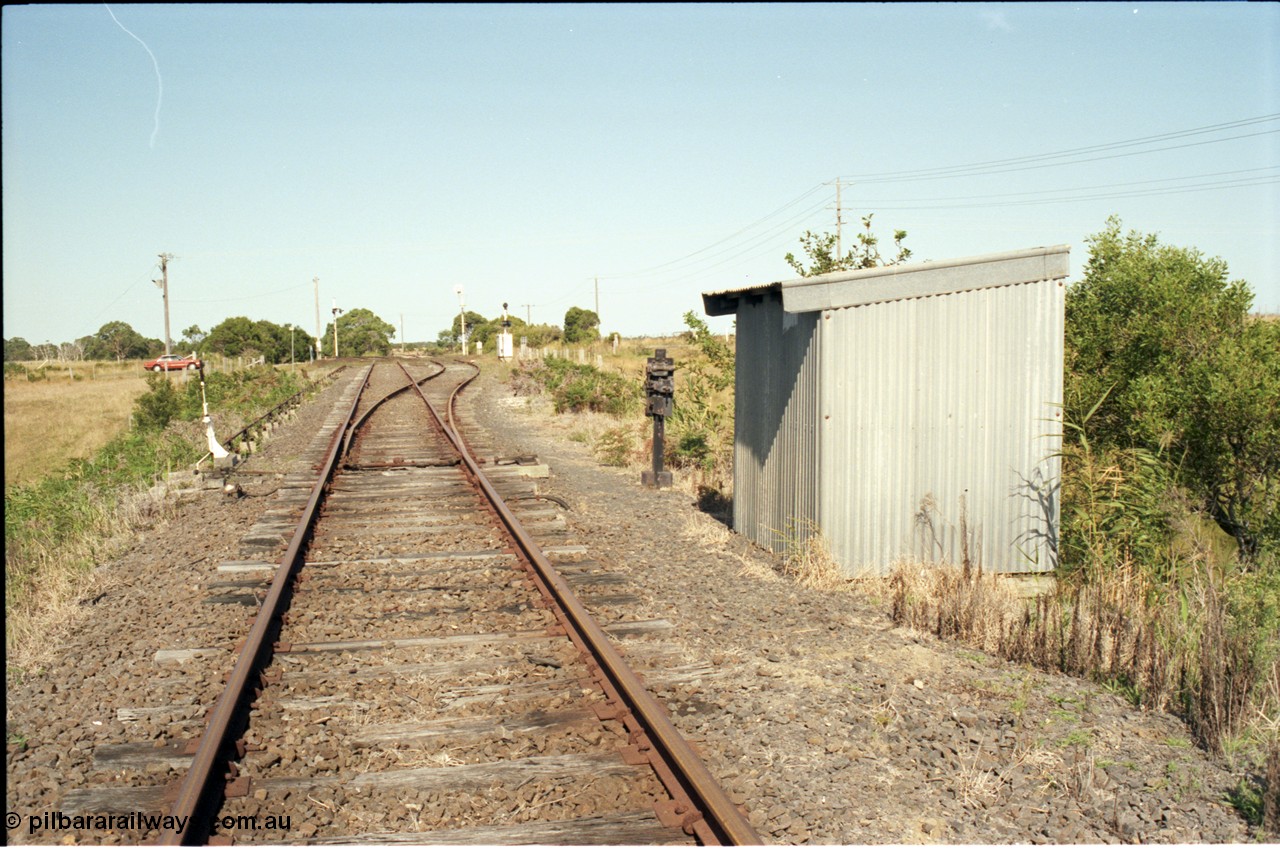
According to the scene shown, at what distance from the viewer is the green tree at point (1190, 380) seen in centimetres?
865

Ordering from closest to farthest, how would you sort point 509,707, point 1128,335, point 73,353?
point 509,707, point 1128,335, point 73,353

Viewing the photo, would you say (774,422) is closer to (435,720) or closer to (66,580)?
(435,720)

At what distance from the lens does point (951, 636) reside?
612 centimetres

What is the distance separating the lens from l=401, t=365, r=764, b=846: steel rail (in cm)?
346

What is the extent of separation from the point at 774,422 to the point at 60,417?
36625 mm

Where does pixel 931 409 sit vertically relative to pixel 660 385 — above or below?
below

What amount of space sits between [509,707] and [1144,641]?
3.46 meters

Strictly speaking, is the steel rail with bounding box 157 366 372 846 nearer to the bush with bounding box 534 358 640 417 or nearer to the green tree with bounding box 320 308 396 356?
the bush with bounding box 534 358 640 417

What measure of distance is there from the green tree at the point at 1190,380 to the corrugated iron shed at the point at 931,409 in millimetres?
802

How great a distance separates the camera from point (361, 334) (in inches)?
4532

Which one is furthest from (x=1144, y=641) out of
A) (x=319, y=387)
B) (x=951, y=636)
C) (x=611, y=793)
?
(x=319, y=387)

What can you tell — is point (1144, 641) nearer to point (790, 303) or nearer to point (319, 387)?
point (790, 303)

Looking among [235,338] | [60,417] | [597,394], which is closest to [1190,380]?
[597,394]

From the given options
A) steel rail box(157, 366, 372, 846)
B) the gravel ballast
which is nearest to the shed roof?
the gravel ballast
